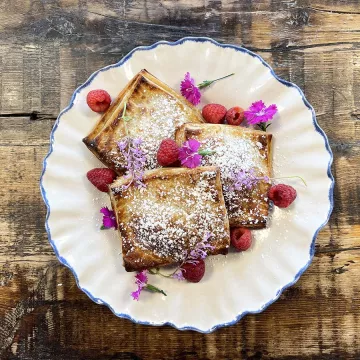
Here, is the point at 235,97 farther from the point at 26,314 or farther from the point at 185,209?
the point at 26,314

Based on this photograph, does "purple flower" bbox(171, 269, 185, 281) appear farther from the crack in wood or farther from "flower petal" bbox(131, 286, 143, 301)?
the crack in wood

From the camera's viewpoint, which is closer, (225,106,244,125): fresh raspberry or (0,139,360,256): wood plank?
(225,106,244,125): fresh raspberry

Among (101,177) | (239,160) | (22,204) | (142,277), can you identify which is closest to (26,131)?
(22,204)

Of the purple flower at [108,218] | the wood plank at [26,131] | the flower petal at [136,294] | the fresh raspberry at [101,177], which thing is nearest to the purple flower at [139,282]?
the flower petal at [136,294]

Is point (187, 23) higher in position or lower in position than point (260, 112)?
higher

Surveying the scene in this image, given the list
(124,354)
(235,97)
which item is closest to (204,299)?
(124,354)

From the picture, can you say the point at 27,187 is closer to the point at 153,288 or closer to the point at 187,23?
the point at 153,288

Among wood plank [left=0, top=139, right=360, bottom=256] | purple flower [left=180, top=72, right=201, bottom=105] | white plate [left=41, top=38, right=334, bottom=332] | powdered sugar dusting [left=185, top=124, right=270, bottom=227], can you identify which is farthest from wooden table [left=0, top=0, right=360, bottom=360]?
powdered sugar dusting [left=185, top=124, right=270, bottom=227]
